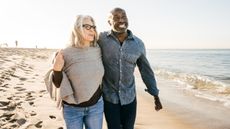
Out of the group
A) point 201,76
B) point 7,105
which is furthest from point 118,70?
point 201,76

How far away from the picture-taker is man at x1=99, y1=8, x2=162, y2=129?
13.5ft

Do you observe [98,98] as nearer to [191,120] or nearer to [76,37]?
[76,37]

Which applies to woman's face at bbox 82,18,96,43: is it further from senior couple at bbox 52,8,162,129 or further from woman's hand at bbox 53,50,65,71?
woman's hand at bbox 53,50,65,71

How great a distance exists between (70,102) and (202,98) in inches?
337

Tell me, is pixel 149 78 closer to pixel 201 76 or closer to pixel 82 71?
pixel 82 71

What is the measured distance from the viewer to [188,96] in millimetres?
11914

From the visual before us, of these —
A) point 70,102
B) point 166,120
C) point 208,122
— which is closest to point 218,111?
point 208,122

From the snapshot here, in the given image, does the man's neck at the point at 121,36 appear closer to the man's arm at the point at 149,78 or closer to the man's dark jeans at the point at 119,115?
the man's arm at the point at 149,78

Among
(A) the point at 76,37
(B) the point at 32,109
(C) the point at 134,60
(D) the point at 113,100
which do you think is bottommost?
(B) the point at 32,109

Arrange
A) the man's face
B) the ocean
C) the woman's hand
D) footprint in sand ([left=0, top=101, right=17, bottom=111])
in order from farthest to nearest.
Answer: the ocean, footprint in sand ([left=0, top=101, right=17, bottom=111]), the man's face, the woman's hand

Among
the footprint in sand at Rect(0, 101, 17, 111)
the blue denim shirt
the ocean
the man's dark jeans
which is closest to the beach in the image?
the footprint in sand at Rect(0, 101, 17, 111)

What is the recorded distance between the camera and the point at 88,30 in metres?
3.68

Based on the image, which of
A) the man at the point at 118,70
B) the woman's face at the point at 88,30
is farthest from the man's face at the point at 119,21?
the woman's face at the point at 88,30

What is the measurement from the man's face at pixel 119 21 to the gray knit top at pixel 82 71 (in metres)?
0.51
